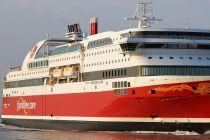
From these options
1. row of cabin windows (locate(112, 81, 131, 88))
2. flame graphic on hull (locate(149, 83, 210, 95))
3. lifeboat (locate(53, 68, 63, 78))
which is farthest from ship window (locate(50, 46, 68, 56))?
flame graphic on hull (locate(149, 83, 210, 95))

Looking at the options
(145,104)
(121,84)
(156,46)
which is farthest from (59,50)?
(145,104)

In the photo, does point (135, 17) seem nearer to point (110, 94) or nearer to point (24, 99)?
point (110, 94)

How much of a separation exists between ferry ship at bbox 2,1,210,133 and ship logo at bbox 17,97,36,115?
4.28m

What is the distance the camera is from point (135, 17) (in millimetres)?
44406

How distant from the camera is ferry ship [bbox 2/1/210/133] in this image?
37750 millimetres

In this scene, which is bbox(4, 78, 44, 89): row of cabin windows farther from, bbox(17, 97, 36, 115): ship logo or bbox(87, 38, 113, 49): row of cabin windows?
bbox(87, 38, 113, 49): row of cabin windows

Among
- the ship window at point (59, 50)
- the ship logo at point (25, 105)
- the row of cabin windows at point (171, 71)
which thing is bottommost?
the ship logo at point (25, 105)

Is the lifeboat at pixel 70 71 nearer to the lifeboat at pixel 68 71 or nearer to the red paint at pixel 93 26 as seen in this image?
the lifeboat at pixel 68 71

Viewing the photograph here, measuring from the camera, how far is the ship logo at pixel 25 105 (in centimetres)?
5291

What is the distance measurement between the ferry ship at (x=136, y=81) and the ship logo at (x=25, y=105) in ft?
14.0

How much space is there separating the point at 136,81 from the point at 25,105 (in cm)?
1868

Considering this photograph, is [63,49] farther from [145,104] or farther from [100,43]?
[145,104]

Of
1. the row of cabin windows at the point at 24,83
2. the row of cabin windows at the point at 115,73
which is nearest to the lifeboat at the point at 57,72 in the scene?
the row of cabin windows at the point at 24,83

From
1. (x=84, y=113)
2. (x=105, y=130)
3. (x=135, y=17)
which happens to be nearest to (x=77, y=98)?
(x=84, y=113)
